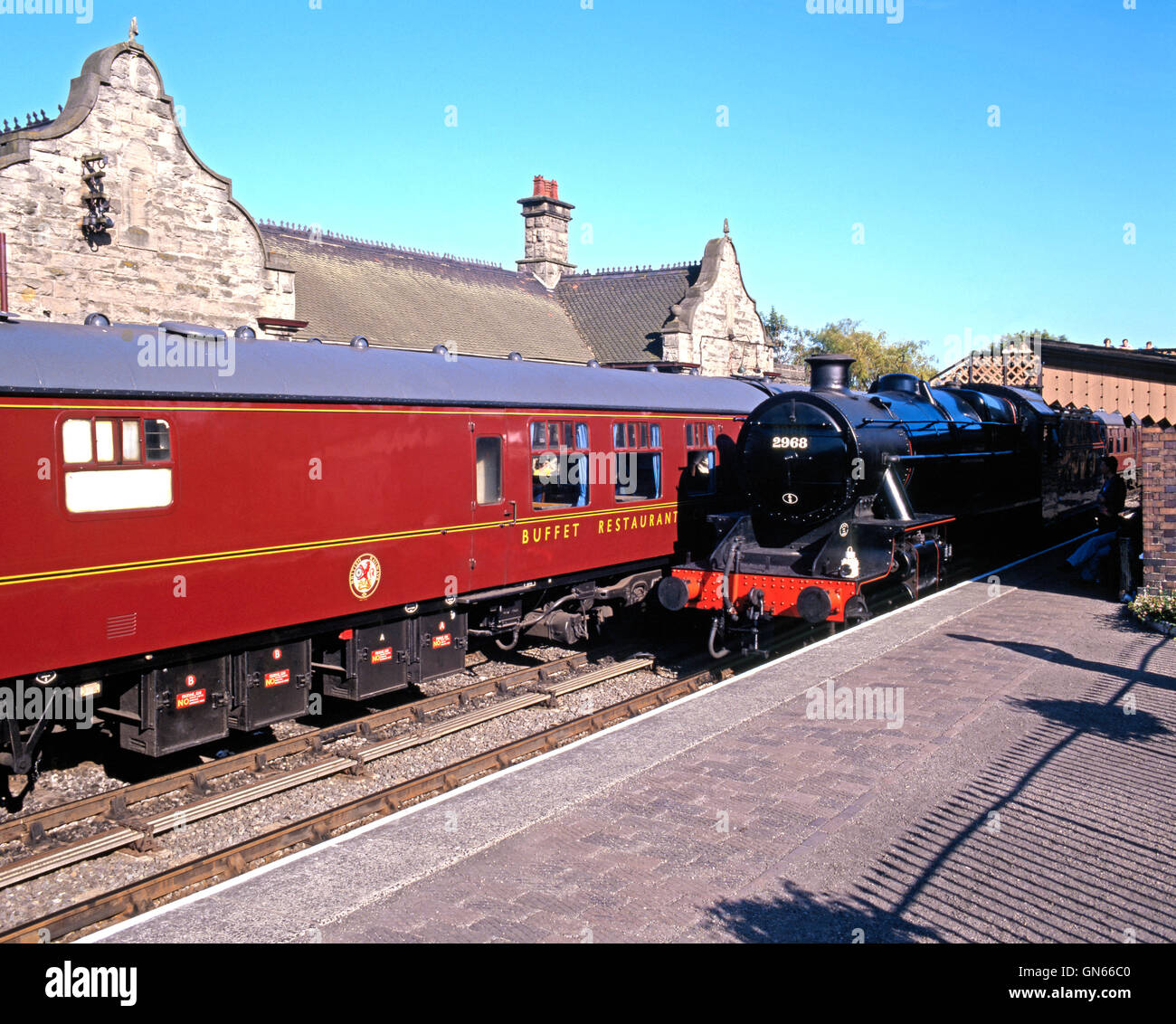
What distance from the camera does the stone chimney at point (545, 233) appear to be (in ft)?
113

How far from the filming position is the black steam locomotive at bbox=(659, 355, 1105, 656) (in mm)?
10875

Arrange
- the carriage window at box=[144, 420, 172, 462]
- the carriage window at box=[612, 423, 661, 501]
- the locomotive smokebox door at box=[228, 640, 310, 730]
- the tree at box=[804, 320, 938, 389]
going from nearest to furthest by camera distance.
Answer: the carriage window at box=[144, 420, 172, 462] → the locomotive smokebox door at box=[228, 640, 310, 730] → the carriage window at box=[612, 423, 661, 501] → the tree at box=[804, 320, 938, 389]

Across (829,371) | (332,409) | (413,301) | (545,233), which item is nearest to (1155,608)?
(829,371)

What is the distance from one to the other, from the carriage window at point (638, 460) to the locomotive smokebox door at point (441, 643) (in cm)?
312

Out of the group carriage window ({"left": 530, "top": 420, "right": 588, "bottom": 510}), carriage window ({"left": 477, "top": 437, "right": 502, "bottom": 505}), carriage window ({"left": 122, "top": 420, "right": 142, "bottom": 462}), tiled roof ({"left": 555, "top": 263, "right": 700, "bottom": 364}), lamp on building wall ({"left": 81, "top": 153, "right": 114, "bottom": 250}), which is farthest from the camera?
tiled roof ({"left": 555, "top": 263, "right": 700, "bottom": 364})

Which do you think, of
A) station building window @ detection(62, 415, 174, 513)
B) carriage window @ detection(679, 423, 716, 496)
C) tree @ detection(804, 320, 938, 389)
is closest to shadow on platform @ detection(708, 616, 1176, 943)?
station building window @ detection(62, 415, 174, 513)

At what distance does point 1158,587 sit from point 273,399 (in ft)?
38.3

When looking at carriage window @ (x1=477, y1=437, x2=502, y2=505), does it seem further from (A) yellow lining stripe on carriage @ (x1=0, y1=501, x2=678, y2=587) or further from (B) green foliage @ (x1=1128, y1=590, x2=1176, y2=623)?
(B) green foliage @ (x1=1128, y1=590, x2=1176, y2=623)

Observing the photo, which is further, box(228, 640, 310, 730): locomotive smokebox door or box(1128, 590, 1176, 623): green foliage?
box(1128, 590, 1176, 623): green foliage

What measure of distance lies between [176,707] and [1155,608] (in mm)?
11301

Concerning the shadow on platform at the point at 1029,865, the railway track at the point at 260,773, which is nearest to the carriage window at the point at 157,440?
the railway track at the point at 260,773

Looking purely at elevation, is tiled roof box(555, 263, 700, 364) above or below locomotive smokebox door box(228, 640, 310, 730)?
above

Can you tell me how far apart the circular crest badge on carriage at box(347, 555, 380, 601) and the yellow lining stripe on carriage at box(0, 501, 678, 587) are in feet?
0.56
